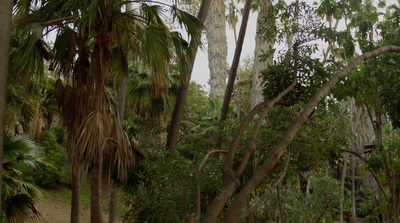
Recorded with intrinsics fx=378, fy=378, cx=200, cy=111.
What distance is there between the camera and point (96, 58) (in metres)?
7.05

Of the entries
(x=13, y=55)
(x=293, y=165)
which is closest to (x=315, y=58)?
(x=293, y=165)

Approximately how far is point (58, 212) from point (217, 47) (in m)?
11.9

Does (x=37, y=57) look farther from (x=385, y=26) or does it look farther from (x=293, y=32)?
(x=385, y=26)

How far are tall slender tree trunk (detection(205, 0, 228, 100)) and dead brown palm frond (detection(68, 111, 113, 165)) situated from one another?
1320 centimetres

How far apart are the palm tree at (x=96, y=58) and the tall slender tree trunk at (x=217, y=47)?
12101 millimetres

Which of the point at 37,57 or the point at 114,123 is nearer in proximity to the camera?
the point at 37,57

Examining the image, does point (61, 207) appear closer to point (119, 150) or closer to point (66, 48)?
point (66, 48)

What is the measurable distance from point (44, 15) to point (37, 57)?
2.85 ft

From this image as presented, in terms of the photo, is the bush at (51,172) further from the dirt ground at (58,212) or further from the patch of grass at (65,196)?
the dirt ground at (58,212)

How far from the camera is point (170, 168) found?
6891mm

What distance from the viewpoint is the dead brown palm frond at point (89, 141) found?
21.3 feet

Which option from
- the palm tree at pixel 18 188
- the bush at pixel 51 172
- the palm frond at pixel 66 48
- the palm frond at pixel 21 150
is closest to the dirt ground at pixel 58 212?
the bush at pixel 51 172

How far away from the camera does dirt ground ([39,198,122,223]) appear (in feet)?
59.8

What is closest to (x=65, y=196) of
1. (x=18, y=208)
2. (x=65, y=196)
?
(x=65, y=196)
